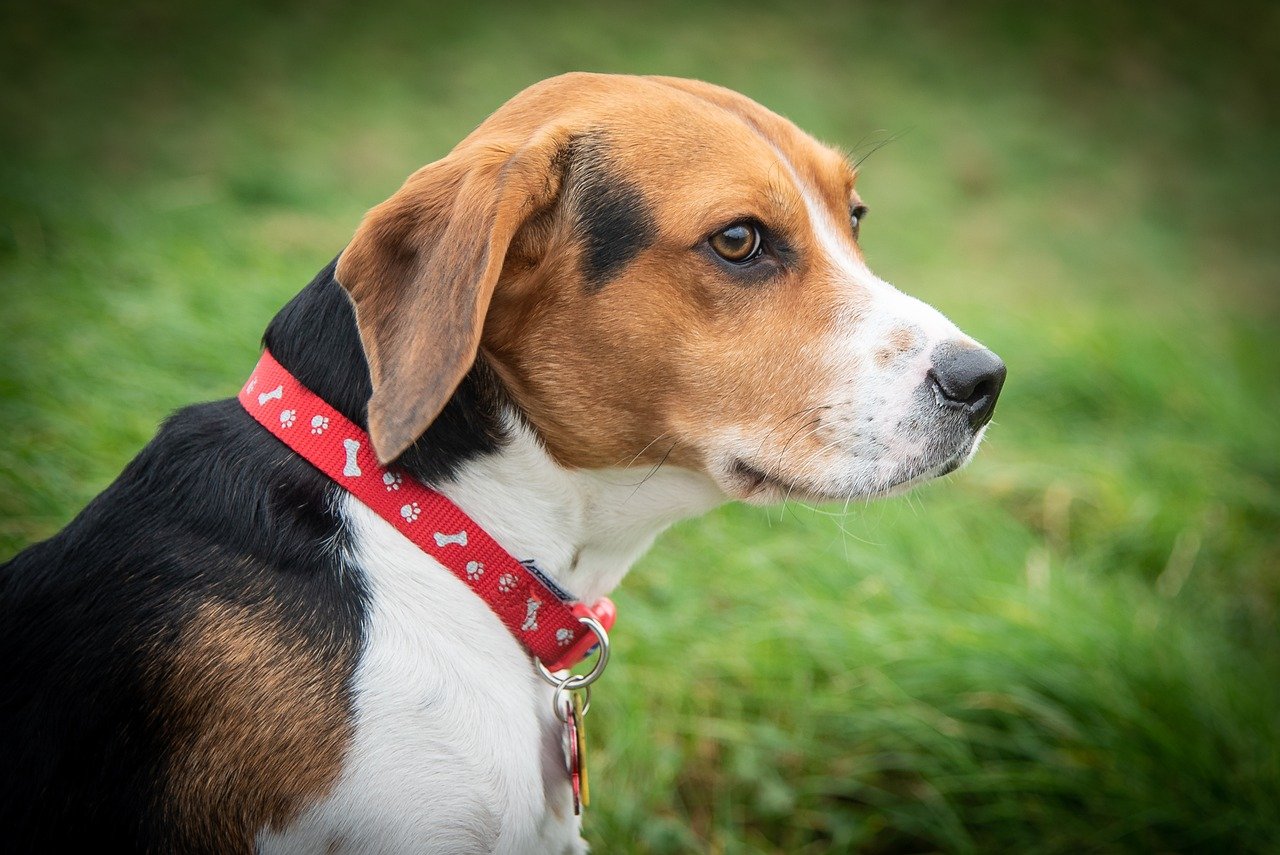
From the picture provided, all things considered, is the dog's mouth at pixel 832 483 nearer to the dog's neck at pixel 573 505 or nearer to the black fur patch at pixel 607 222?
the dog's neck at pixel 573 505

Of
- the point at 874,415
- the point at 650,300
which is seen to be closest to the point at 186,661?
the point at 650,300

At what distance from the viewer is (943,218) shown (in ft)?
39.8

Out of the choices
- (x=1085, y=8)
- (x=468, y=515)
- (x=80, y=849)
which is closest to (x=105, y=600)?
(x=80, y=849)

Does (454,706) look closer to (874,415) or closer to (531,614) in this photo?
(531,614)

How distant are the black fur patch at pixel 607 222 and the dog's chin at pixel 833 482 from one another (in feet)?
1.84

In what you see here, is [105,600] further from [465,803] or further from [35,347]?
[35,347]

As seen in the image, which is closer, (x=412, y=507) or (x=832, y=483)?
(x=412, y=507)

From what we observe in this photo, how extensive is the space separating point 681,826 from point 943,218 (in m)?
10.4

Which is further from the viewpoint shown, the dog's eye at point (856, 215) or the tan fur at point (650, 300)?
the dog's eye at point (856, 215)

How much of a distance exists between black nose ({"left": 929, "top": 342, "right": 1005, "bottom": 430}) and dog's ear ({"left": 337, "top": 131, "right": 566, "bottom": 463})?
3.29 feet

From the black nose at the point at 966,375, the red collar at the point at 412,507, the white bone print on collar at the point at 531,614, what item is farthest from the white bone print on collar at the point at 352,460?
the black nose at the point at 966,375

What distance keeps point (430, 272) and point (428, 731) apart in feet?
3.07

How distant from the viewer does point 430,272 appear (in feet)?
6.67

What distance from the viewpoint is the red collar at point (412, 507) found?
210cm
